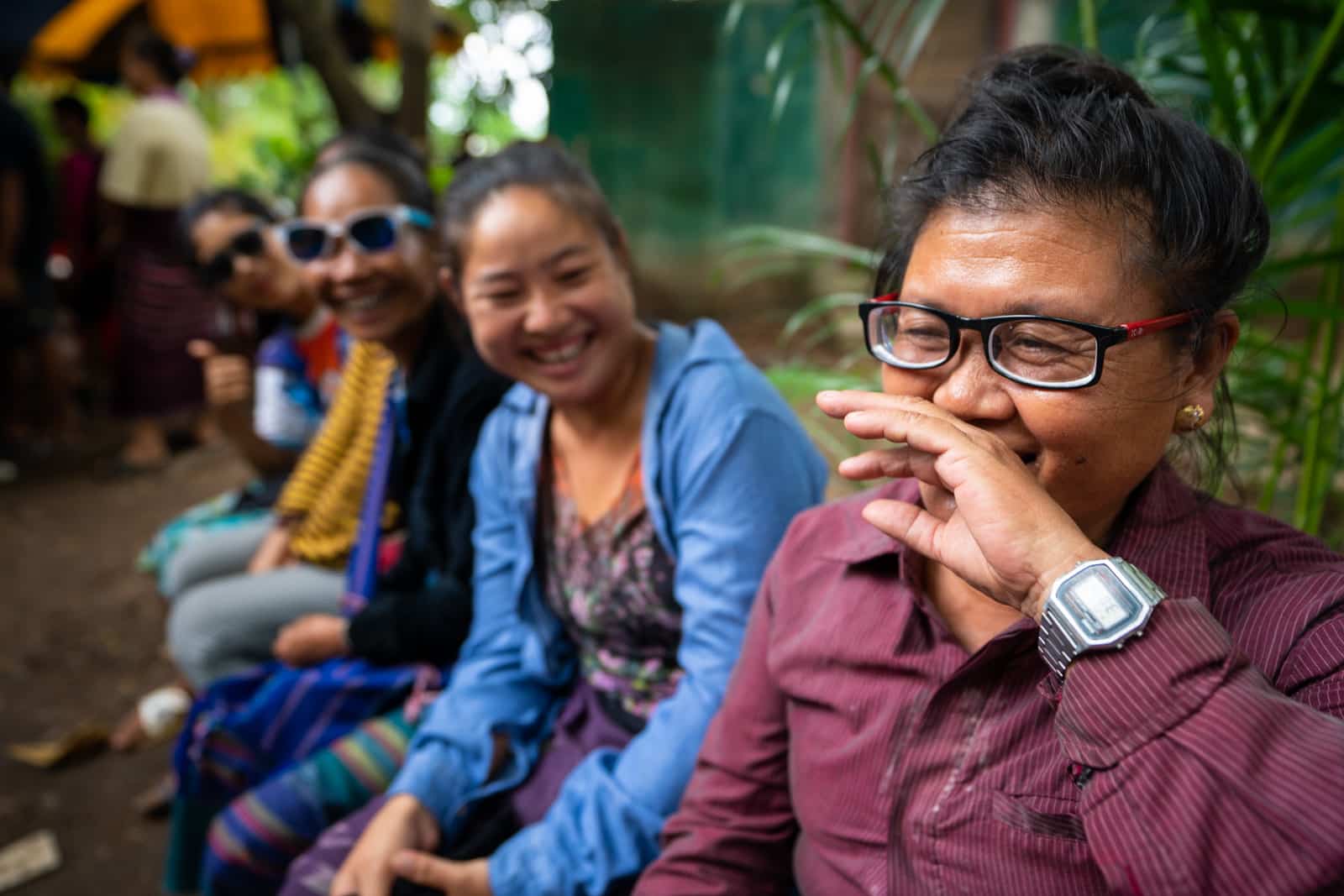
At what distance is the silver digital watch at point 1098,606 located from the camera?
0.84 meters

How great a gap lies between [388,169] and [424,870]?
1.68 metres

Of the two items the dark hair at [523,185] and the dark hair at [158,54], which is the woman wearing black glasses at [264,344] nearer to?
the dark hair at [523,185]

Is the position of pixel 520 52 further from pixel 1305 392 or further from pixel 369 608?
pixel 1305 392

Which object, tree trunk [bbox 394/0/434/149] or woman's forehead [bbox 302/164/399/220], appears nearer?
woman's forehead [bbox 302/164/399/220]

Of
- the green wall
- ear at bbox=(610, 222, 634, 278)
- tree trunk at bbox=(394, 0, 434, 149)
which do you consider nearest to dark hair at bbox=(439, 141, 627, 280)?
ear at bbox=(610, 222, 634, 278)

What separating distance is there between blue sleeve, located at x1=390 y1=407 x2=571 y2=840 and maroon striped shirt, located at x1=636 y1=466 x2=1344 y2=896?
51 cm

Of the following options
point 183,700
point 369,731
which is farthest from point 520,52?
point 369,731

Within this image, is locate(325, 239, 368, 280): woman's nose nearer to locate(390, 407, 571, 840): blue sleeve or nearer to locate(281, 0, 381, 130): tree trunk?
locate(390, 407, 571, 840): blue sleeve

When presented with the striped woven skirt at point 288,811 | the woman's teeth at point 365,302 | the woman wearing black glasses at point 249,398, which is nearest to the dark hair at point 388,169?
the woman's teeth at point 365,302

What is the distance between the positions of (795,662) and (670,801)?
447 millimetres

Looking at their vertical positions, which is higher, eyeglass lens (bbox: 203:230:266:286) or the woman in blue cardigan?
eyeglass lens (bbox: 203:230:266:286)

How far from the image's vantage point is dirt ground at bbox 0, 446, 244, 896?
2828 millimetres

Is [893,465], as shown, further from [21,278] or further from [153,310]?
[21,278]

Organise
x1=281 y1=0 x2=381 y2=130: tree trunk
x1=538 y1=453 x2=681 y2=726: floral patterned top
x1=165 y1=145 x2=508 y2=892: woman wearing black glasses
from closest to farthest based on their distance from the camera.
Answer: x1=538 y1=453 x2=681 y2=726: floral patterned top → x1=165 y1=145 x2=508 y2=892: woman wearing black glasses → x1=281 y1=0 x2=381 y2=130: tree trunk
